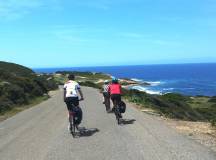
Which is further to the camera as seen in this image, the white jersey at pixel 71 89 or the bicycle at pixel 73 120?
the bicycle at pixel 73 120

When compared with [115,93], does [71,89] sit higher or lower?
higher

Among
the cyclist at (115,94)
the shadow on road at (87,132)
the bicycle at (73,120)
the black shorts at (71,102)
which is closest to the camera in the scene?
the black shorts at (71,102)

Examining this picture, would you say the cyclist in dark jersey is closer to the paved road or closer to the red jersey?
the red jersey

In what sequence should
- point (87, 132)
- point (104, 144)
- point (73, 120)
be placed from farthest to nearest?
point (87, 132) → point (73, 120) → point (104, 144)

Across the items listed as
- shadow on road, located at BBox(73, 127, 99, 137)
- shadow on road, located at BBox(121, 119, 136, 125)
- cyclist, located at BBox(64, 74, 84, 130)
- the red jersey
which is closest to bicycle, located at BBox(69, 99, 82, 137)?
cyclist, located at BBox(64, 74, 84, 130)

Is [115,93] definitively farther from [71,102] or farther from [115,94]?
[71,102]

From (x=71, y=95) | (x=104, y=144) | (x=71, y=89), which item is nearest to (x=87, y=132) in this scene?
(x=71, y=95)

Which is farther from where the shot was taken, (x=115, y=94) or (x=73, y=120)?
(x=115, y=94)

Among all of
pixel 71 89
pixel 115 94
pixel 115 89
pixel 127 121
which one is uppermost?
pixel 71 89

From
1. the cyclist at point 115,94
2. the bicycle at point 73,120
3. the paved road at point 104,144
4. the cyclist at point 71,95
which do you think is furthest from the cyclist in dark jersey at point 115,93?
the cyclist at point 71,95

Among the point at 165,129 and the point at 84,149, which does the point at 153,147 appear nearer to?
the point at 84,149

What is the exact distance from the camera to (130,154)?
1070 centimetres

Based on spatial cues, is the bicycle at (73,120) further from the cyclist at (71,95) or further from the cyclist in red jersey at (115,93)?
the cyclist in red jersey at (115,93)

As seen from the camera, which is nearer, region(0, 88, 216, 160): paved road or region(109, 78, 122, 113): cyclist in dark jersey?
region(0, 88, 216, 160): paved road
